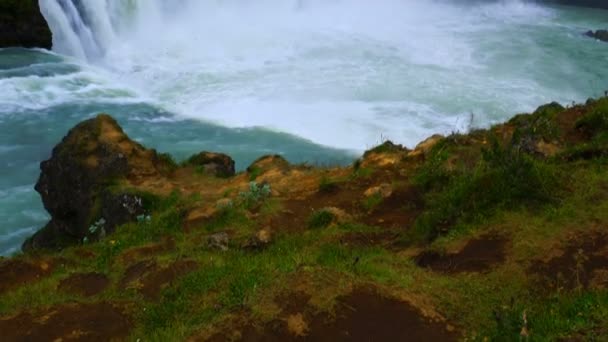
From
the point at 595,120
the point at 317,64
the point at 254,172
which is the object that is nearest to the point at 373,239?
the point at 595,120

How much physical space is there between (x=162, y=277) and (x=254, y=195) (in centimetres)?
187

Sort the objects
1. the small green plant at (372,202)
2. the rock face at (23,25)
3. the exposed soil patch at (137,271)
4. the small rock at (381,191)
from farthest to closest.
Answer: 1. the rock face at (23,25)
2. the small rock at (381,191)
3. the small green plant at (372,202)
4. the exposed soil patch at (137,271)

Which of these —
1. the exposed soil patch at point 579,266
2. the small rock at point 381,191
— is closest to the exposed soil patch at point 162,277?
the small rock at point 381,191

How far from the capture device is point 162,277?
4.64 meters

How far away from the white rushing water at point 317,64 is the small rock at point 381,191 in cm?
669

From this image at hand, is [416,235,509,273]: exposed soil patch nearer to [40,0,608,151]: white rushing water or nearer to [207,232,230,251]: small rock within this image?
[207,232,230,251]: small rock

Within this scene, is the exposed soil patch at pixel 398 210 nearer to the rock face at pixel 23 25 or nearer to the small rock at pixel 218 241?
the small rock at pixel 218 241

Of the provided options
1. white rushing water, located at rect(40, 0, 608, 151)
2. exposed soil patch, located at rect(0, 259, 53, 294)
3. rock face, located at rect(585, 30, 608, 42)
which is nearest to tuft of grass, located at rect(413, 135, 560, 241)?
exposed soil patch, located at rect(0, 259, 53, 294)

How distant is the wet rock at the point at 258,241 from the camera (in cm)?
527

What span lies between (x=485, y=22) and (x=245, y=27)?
11094 mm

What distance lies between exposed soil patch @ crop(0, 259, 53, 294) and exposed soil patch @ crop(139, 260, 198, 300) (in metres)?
1.20

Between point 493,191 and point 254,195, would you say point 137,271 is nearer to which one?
point 254,195

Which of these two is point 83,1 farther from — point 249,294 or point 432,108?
point 249,294

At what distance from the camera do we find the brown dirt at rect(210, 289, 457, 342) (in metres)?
3.47
